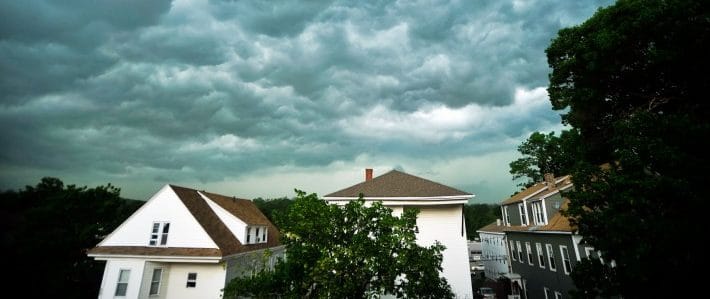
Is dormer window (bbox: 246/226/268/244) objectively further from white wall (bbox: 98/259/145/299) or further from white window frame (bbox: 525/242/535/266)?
white window frame (bbox: 525/242/535/266)

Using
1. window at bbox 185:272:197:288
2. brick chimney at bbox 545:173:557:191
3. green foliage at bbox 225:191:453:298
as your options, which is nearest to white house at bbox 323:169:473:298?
green foliage at bbox 225:191:453:298

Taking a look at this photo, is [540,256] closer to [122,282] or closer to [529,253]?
[529,253]

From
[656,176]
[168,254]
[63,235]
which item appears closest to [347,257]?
[656,176]

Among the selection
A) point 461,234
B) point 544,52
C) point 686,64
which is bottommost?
point 461,234

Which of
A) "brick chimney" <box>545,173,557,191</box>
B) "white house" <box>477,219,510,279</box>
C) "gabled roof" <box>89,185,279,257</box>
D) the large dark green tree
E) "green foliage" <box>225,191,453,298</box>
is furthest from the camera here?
"white house" <box>477,219,510,279</box>

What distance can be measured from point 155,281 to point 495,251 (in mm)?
40409

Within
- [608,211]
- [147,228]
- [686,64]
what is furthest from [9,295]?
[686,64]

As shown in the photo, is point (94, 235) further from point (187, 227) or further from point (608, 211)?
point (608, 211)

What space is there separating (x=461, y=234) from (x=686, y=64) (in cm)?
1180

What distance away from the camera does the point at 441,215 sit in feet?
51.4

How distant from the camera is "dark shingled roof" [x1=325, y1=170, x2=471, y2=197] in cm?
1561

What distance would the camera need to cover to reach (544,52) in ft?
70.1

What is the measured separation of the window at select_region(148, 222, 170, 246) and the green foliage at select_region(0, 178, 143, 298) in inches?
376

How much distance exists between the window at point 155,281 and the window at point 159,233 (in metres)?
1.80
